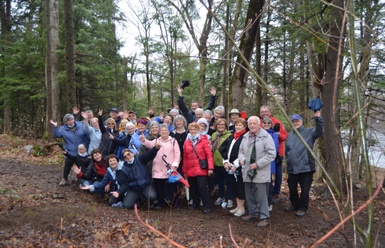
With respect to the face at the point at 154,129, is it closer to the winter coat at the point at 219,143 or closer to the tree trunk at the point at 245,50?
the winter coat at the point at 219,143

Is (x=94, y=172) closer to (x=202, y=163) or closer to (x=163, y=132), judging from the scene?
(x=163, y=132)

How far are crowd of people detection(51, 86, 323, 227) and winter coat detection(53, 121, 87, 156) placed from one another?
0.9 inches

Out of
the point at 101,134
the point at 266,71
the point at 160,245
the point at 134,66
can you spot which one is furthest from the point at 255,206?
the point at 134,66

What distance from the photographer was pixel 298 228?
5840 mm

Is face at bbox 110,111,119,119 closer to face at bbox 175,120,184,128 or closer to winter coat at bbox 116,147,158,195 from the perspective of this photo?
winter coat at bbox 116,147,158,195

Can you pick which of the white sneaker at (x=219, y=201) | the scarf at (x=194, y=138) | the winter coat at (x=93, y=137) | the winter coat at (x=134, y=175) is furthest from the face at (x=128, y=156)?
the white sneaker at (x=219, y=201)

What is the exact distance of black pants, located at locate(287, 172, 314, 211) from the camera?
6.12m

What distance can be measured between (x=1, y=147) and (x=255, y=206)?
40.9ft

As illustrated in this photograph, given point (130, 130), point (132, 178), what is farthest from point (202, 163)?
point (130, 130)

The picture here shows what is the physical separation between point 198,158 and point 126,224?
83.3 inches

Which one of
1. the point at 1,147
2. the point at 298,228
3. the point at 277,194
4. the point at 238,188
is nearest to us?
the point at 298,228

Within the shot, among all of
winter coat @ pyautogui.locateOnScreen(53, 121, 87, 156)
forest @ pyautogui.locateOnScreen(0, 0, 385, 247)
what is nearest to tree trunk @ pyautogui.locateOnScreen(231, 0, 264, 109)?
forest @ pyautogui.locateOnScreen(0, 0, 385, 247)

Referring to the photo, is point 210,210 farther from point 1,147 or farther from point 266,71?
point 266,71

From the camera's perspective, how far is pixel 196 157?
6.59 m
